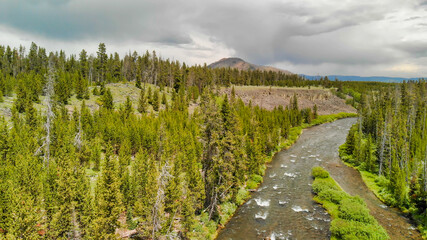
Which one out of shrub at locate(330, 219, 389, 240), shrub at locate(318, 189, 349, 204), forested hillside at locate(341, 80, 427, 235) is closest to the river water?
shrub at locate(330, 219, 389, 240)

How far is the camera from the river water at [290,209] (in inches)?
1227

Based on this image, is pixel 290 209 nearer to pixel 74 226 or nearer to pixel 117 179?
pixel 117 179

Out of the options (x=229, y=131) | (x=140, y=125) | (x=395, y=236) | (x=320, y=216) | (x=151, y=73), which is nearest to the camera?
(x=395, y=236)

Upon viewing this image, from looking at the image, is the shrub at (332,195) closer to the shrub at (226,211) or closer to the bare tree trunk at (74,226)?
the shrub at (226,211)

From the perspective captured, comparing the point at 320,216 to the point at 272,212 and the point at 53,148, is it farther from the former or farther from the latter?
the point at 53,148

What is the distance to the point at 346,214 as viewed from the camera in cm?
3369

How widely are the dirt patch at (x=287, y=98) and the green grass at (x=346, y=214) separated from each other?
10577 centimetres

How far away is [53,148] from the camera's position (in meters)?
46.1

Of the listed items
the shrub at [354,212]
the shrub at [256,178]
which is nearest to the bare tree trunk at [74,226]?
the shrub at [354,212]

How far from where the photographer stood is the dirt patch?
152525mm

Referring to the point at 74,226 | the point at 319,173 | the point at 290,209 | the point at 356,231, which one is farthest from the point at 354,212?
the point at 74,226

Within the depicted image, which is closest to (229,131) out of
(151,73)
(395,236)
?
(395,236)

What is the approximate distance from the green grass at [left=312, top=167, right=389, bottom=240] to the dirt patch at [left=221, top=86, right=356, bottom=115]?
347ft

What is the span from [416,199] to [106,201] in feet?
149
